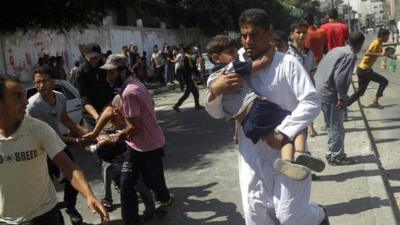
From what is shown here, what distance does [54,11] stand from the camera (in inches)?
533

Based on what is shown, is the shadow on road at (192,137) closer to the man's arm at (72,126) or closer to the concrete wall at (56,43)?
the man's arm at (72,126)

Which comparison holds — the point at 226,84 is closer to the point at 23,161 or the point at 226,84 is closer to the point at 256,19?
the point at 256,19

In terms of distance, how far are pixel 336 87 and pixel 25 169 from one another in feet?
14.3

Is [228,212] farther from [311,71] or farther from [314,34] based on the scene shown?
[314,34]

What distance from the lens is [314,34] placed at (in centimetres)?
955

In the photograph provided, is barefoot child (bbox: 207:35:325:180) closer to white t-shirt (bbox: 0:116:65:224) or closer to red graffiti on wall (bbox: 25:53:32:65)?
white t-shirt (bbox: 0:116:65:224)

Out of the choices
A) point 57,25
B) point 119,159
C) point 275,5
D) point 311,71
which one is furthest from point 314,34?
point 275,5

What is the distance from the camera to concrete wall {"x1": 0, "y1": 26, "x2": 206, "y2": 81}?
18.6 m

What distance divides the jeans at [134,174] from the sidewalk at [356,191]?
168cm

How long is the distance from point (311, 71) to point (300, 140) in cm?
515

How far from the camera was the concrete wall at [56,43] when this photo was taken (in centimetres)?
1859

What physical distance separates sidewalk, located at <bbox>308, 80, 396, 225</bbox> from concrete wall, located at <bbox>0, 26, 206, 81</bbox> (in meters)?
13.2

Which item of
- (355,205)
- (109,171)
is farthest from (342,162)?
(109,171)

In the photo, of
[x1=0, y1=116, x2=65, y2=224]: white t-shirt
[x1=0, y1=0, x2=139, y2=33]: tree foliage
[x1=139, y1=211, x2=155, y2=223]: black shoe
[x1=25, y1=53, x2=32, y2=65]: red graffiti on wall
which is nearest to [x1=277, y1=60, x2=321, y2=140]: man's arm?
[x1=0, y1=116, x2=65, y2=224]: white t-shirt
